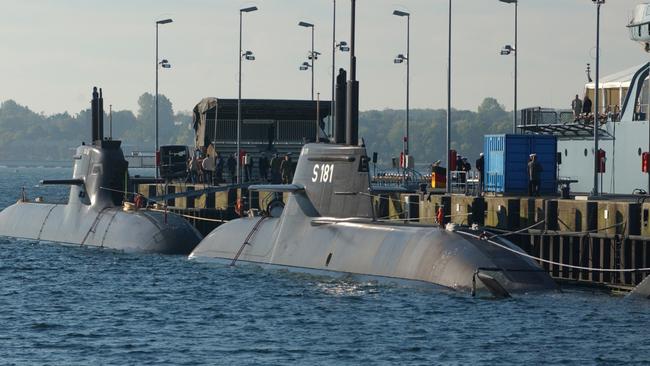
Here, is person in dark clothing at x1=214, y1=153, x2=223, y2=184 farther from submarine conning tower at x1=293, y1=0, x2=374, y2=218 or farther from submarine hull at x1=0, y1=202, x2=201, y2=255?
submarine conning tower at x1=293, y1=0, x2=374, y2=218

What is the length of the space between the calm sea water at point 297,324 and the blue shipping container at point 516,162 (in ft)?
37.2

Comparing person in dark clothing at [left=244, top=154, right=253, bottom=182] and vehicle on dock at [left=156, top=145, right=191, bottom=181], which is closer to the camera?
person in dark clothing at [left=244, top=154, right=253, bottom=182]

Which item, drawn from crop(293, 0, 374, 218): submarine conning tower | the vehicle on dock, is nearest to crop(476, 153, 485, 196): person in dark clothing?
crop(293, 0, 374, 218): submarine conning tower

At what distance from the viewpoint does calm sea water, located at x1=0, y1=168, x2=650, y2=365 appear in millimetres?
28328

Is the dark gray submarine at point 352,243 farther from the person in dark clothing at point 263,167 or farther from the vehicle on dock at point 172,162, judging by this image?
the vehicle on dock at point 172,162

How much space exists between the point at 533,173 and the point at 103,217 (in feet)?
56.8

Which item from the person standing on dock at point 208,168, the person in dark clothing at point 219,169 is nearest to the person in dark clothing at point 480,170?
the person standing on dock at point 208,168

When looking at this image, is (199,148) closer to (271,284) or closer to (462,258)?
(271,284)

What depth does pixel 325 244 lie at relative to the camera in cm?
4044

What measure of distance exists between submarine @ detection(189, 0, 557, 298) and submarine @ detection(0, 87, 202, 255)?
354cm

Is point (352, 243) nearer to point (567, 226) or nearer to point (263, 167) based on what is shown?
point (567, 226)

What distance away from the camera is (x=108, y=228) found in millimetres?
51844

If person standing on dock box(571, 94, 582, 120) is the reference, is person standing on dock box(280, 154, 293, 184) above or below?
below

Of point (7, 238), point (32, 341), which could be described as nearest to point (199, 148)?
point (7, 238)
